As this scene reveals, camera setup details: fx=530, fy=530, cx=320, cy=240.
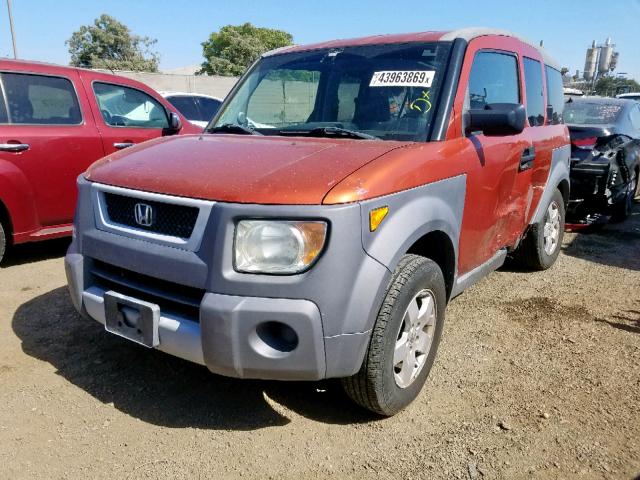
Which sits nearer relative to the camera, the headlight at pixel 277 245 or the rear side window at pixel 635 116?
the headlight at pixel 277 245

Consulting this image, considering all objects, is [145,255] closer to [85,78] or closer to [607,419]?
[607,419]

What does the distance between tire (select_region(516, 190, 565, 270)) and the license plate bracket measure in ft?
10.5

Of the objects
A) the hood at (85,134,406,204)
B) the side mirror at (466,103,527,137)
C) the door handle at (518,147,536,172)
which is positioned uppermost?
the side mirror at (466,103,527,137)

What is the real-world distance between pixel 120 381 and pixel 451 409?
1775 millimetres

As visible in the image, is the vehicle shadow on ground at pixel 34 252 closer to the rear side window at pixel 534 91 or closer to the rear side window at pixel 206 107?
the rear side window at pixel 534 91

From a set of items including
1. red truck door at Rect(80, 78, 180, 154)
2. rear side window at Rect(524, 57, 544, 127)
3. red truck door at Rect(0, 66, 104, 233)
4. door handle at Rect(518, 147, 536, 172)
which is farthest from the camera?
red truck door at Rect(80, 78, 180, 154)

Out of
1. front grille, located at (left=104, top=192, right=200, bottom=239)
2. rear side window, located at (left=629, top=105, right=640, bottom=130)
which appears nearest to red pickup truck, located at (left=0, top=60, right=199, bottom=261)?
front grille, located at (left=104, top=192, right=200, bottom=239)

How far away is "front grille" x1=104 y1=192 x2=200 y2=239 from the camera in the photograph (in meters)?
2.24

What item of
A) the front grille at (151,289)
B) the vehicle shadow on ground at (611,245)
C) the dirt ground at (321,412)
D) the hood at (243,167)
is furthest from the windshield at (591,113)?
the front grille at (151,289)

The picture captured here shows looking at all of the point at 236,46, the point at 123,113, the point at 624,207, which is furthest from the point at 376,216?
the point at 236,46

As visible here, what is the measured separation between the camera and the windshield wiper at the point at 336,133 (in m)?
2.78

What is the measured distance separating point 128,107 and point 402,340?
4.40 meters

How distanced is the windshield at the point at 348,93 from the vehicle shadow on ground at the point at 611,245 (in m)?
3.35

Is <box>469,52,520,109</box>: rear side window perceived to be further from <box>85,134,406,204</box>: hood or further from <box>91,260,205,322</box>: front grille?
<box>91,260,205,322</box>: front grille
